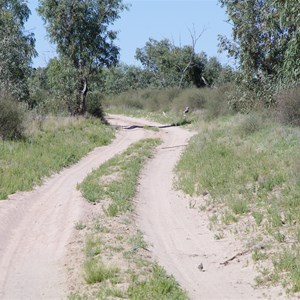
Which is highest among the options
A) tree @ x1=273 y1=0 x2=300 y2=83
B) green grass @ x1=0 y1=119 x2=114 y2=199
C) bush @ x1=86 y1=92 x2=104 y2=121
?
tree @ x1=273 y1=0 x2=300 y2=83

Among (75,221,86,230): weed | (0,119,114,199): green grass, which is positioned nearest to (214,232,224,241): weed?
(75,221,86,230): weed

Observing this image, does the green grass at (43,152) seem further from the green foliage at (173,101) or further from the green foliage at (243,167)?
the green foliage at (173,101)

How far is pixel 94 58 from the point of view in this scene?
30.7 metres

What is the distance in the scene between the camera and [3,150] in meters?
15.8

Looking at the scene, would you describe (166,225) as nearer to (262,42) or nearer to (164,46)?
(262,42)

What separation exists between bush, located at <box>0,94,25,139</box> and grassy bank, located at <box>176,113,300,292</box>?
20.8 ft

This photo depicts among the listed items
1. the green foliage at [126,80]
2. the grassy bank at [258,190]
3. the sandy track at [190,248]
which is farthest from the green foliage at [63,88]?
the green foliage at [126,80]

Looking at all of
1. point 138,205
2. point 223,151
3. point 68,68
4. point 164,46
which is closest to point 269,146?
point 223,151

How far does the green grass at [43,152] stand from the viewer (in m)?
12.3

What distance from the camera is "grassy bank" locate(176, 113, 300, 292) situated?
7.13 m

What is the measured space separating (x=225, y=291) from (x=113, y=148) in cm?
1435

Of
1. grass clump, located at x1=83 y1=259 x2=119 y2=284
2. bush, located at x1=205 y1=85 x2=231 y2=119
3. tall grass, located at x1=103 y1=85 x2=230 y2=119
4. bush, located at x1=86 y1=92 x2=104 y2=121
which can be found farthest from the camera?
bush, located at x1=86 y1=92 x2=104 y2=121

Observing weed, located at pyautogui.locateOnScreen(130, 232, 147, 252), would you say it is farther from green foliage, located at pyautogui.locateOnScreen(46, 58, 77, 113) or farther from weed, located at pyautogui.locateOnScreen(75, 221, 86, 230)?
green foliage, located at pyautogui.locateOnScreen(46, 58, 77, 113)

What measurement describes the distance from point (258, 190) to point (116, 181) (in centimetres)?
359
